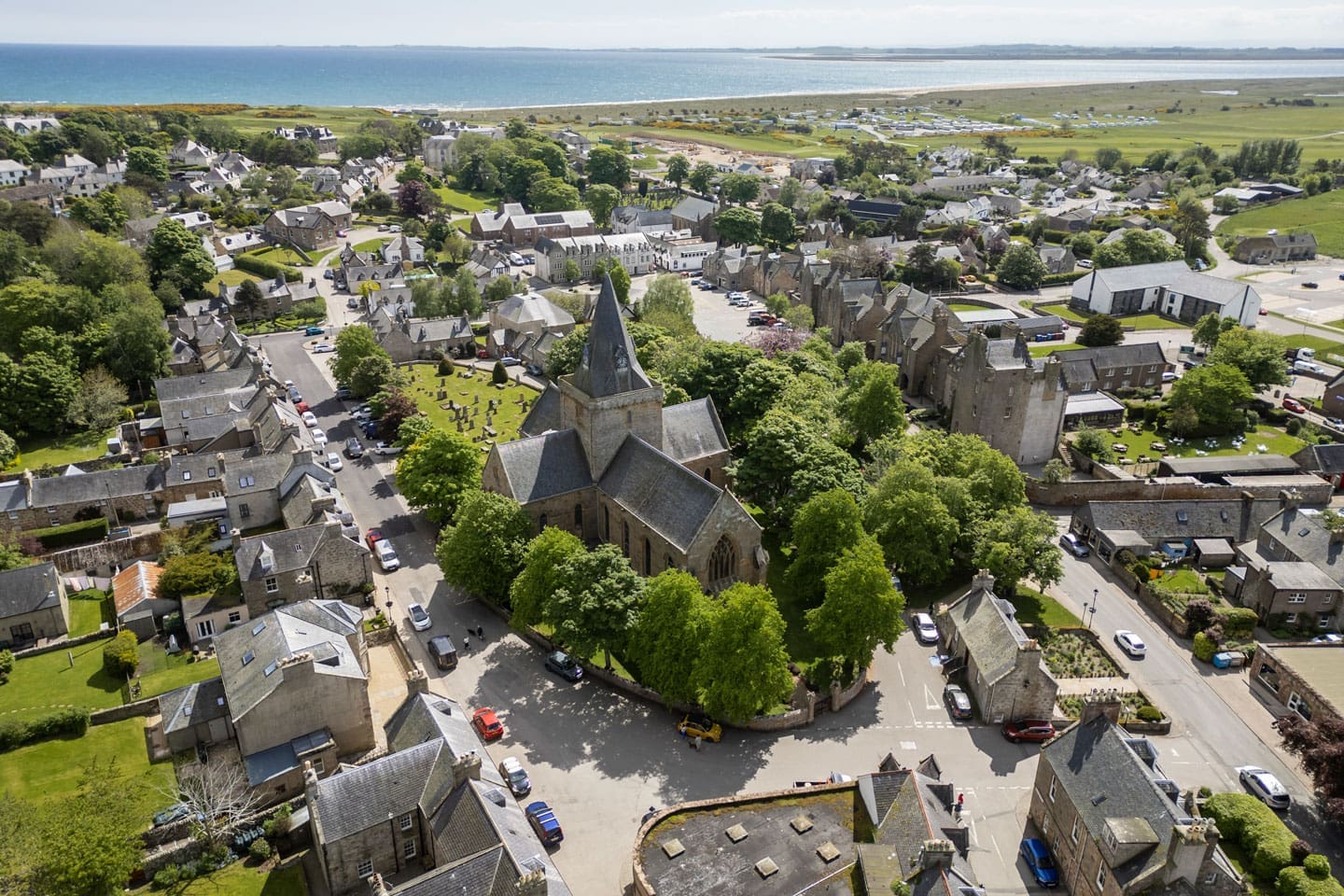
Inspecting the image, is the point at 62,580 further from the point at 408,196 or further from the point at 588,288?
the point at 408,196

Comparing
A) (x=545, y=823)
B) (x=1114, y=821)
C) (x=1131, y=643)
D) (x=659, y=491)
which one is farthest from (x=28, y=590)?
(x=1131, y=643)

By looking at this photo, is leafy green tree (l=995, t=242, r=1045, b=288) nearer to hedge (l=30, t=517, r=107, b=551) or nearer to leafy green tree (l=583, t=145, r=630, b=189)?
leafy green tree (l=583, t=145, r=630, b=189)

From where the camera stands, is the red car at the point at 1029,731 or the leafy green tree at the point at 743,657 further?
the red car at the point at 1029,731

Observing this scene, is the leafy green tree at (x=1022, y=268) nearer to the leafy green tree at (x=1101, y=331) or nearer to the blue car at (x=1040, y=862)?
the leafy green tree at (x=1101, y=331)

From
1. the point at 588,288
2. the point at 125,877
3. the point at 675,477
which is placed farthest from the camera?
the point at 588,288

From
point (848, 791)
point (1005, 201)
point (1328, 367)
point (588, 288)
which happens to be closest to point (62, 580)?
point (848, 791)

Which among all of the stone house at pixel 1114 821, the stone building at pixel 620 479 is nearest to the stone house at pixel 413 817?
the stone building at pixel 620 479
